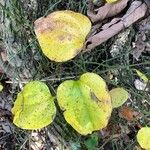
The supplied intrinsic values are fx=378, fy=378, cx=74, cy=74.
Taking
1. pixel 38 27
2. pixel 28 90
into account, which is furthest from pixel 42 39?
pixel 28 90

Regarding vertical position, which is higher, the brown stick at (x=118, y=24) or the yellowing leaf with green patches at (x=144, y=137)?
the brown stick at (x=118, y=24)

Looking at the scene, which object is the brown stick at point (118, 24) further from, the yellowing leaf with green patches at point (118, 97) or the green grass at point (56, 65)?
the yellowing leaf with green patches at point (118, 97)

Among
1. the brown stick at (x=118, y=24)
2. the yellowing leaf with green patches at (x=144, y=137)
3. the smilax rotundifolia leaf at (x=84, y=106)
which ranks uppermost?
the brown stick at (x=118, y=24)

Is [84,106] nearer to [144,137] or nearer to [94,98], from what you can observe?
[94,98]

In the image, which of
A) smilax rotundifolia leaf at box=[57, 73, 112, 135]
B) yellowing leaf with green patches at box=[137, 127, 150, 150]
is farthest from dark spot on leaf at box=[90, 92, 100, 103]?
yellowing leaf with green patches at box=[137, 127, 150, 150]

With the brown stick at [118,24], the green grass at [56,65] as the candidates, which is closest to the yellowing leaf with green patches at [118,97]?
Answer: the green grass at [56,65]

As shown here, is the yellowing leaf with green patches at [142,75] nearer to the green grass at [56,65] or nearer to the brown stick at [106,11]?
the green grass at [56,65]

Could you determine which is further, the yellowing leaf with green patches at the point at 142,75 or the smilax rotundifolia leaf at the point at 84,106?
the yellowing leaf with green patches at the point at 142,75
